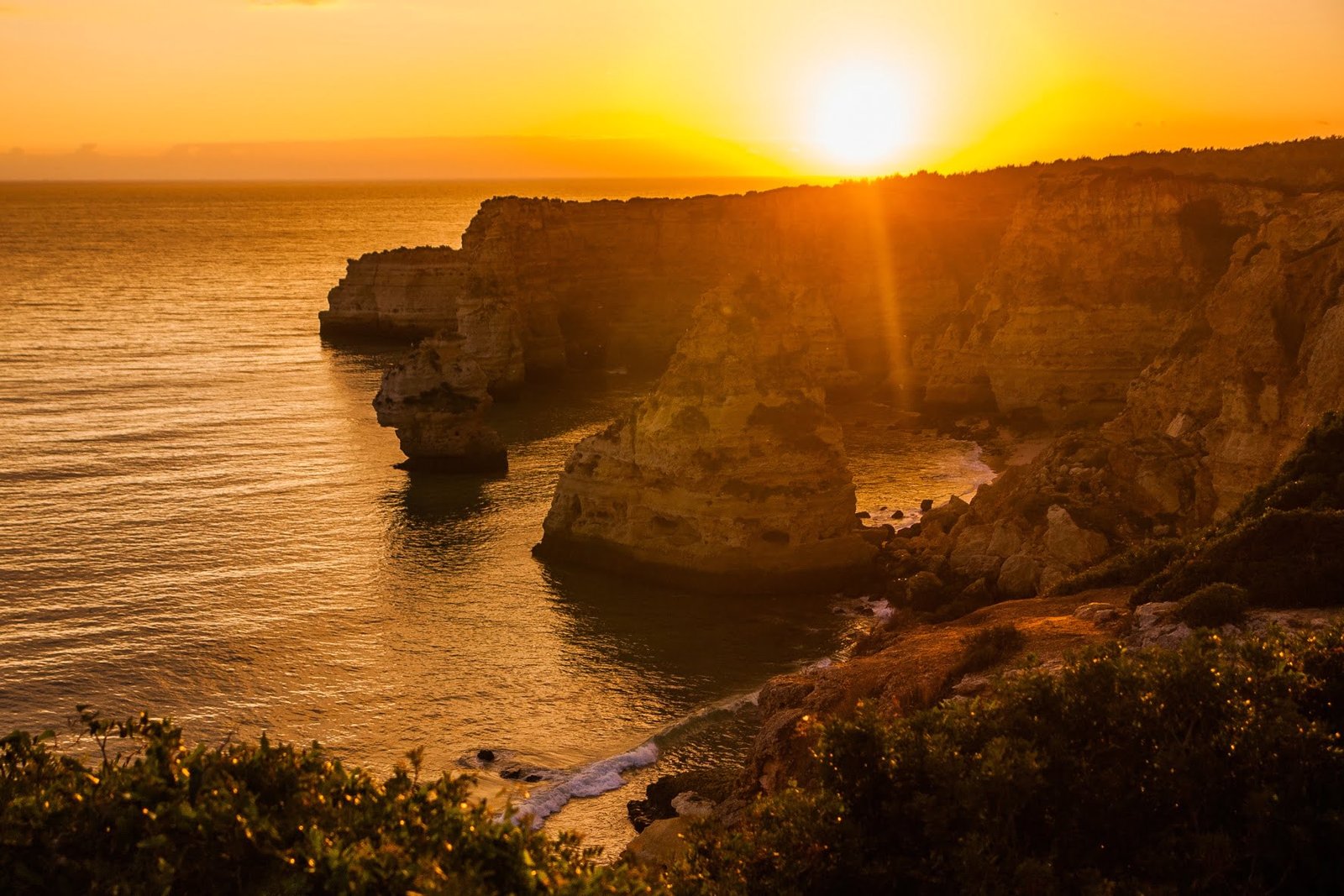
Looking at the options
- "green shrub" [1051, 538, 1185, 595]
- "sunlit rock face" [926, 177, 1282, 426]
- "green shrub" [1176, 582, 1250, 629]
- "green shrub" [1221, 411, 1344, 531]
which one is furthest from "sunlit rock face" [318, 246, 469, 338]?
"green shrub" [1176, 582, 1250, 629]

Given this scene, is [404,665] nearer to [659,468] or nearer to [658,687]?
[658,687]

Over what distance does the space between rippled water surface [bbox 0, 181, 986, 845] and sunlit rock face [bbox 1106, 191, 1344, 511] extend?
12.4 metres

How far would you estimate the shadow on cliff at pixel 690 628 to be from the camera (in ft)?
108

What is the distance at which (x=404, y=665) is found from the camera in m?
32.4

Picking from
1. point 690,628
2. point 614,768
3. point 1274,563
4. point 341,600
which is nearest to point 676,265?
point 341,600

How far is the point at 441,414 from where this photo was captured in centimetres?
5516

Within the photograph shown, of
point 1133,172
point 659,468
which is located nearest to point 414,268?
point 1133,172

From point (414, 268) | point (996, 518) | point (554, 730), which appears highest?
point (414, 268)

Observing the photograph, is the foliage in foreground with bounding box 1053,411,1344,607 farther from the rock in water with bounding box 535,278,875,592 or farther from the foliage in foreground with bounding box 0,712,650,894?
the rock in water with bounding box 535,278,875,592

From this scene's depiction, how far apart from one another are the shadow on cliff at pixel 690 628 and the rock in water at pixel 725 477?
96 centimetres

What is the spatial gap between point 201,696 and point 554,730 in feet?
30.4

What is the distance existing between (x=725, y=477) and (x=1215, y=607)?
72.1 feet

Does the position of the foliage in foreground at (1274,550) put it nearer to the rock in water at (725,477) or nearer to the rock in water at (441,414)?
the rock in water at (725,477)

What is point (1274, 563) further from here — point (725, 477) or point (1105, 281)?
point (1105, 281)
